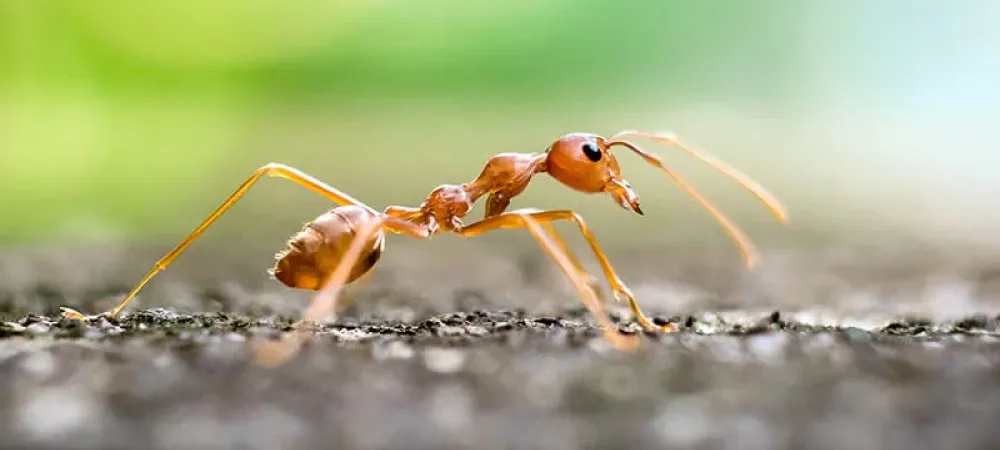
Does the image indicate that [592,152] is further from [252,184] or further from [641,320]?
[252,184]

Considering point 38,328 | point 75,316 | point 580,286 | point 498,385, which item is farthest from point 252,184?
point 498,385

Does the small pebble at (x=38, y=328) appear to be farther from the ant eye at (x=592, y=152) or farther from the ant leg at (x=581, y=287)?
the ant eye at (x=592, y=152)

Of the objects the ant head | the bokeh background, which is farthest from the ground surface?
the bokeh background

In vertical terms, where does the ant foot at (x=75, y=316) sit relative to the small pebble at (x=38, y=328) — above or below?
above

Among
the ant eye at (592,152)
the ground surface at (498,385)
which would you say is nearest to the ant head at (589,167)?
the ant eye at (592,152)

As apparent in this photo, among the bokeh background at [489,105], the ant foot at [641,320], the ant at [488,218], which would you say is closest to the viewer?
the ant foot at [641,320]

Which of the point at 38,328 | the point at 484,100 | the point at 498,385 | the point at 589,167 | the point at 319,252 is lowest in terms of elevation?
the point at 38,328
